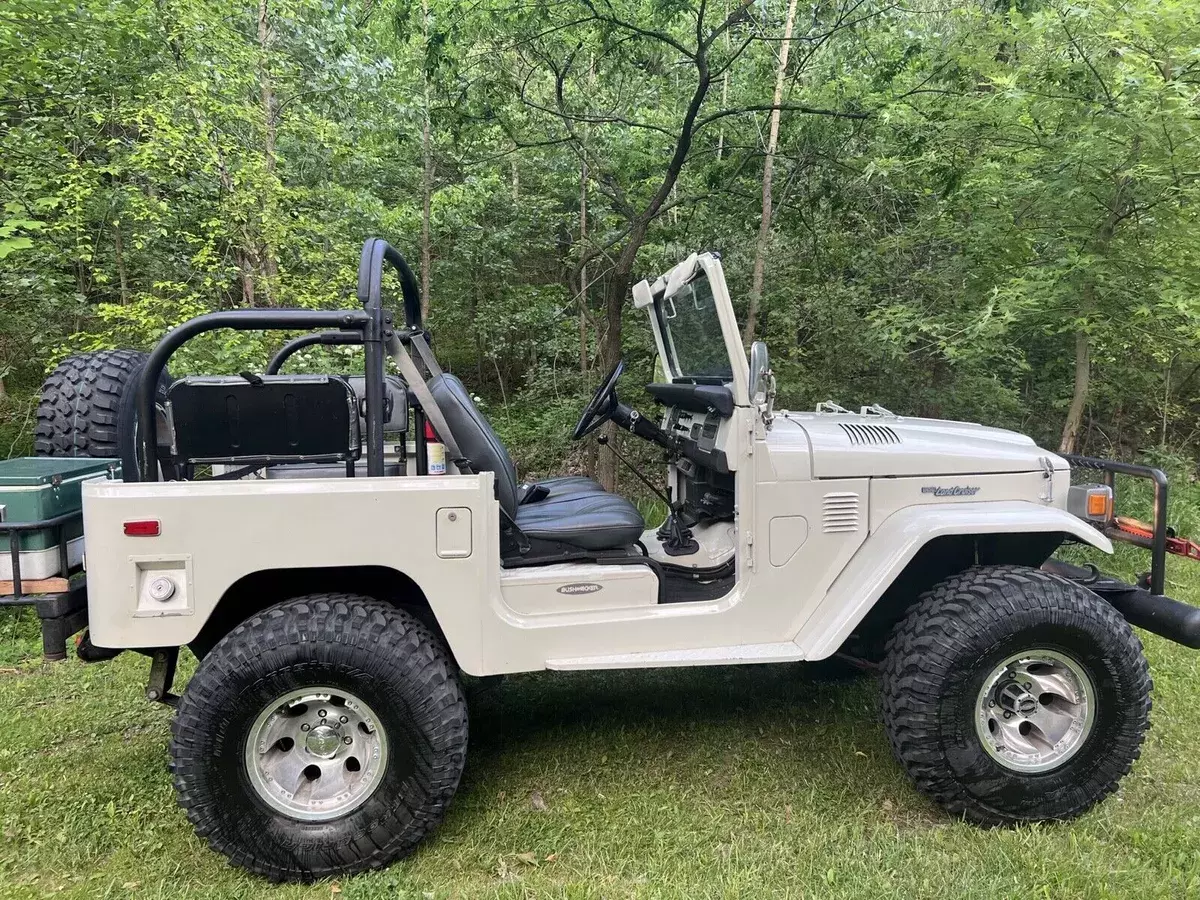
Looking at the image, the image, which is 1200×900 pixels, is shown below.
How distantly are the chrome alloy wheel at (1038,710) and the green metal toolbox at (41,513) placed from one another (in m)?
3.20

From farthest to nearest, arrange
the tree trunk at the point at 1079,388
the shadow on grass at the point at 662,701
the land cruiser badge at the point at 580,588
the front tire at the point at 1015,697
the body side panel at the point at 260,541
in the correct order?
the tree trunk at the point at 1079,388, the shadow on grass at the point at 662,701, the land cruiser badge at the point at 580,588, the front tire at the point at 1015,697, the body side panel at the point at 260,541

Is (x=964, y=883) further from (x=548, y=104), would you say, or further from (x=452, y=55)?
(x=548, y=104)

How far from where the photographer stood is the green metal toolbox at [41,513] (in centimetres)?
228

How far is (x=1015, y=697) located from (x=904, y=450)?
97cm

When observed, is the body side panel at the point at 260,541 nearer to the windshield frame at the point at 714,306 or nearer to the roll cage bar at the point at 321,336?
the roll cage bar at the point at 321,336

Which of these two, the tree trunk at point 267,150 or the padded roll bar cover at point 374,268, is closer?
the padded roll bar cover at point 374,268

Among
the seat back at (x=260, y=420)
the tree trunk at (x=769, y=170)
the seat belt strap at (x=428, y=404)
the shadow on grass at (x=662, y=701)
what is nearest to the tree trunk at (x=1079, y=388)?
the tree trunk at (x=769, y=170)

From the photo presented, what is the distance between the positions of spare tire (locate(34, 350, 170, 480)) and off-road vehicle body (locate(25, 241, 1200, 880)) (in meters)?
0.26

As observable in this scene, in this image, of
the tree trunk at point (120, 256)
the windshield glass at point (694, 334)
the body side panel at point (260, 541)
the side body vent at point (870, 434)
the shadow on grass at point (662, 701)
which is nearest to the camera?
the body side panel at point (260, 541)

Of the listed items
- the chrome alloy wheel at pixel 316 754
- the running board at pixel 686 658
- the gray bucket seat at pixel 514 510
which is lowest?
the chrome alloy wheel at pixel 316 754

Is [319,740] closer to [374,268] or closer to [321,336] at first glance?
[321,336]

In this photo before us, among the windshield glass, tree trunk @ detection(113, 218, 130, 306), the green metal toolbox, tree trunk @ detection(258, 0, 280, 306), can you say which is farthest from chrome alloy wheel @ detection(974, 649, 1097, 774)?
tree trunk @ detection(113, 218, 130, 306)

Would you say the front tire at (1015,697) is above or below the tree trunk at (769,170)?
below

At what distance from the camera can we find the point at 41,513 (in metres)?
2.31
